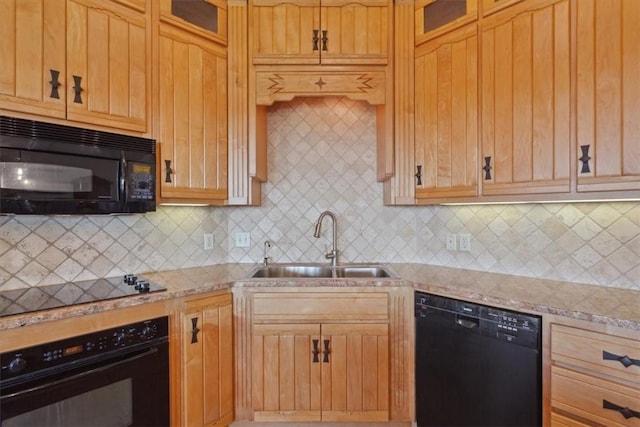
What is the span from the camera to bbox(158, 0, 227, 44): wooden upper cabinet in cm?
198

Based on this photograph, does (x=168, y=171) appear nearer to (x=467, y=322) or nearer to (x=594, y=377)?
(x=467, y=322)

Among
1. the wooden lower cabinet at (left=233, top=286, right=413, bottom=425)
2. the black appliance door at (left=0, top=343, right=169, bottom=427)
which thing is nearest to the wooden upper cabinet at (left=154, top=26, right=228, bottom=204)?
the wooden lower cabinet at (left=233, top=286, right=413, bottom=425)

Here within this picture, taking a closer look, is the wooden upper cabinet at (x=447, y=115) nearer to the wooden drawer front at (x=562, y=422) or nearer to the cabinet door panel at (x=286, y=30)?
the cabinet door panel at (x=286, y=30)

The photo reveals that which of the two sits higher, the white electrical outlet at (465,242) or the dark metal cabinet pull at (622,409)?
the white electrical outlet at (465,242)

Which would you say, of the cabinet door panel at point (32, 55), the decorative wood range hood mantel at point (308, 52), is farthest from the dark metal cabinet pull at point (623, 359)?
the cabinet door panel at point (32, 55)

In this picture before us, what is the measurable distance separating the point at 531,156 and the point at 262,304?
1679mm

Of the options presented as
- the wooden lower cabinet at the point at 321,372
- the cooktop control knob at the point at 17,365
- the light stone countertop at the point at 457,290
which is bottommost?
the wooden lower cabinet at the point at 321,372

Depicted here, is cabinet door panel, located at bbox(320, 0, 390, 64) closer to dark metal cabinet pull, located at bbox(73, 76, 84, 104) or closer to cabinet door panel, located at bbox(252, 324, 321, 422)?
dark metal cabinet pull, located at bbox(73, 76, 84, 104)

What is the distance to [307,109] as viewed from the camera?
2.66 m

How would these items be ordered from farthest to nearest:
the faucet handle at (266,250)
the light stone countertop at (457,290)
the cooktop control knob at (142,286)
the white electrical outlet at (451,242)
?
the faucet handle at (266,250), the white electrical outlet at (451,242), the cooktop control knob at (142,286), the light stone countertop at (457,290)

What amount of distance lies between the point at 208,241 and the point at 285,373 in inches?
43.1

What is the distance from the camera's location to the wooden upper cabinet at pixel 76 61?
146cm

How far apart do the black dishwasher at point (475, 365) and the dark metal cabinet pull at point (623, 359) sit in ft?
0.73

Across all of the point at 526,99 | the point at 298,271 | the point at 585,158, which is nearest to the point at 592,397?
the point at 585,158
